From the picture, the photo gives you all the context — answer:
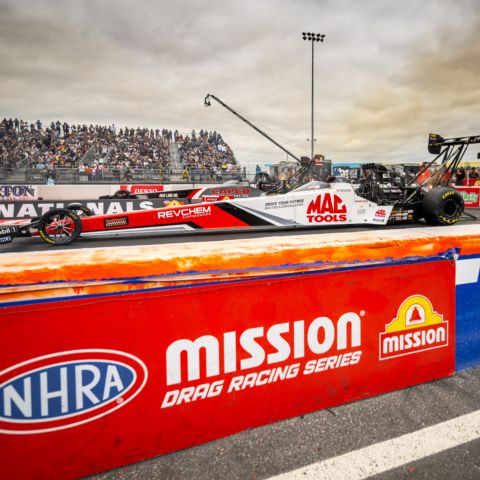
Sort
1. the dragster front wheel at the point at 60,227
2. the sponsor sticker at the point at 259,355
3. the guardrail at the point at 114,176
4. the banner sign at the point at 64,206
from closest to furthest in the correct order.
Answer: the sponsor sticker at the point at 259,355, the dragster front wheel at the point at 60,227, the banner sign at the point at 64,206, the guardrail at the point at 114,176

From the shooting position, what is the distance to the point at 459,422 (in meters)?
1.60

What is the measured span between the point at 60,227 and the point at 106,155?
82.2ft

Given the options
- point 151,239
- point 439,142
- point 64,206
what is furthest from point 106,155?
point 439,142

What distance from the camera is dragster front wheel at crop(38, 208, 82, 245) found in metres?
5.69

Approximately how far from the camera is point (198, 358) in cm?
149

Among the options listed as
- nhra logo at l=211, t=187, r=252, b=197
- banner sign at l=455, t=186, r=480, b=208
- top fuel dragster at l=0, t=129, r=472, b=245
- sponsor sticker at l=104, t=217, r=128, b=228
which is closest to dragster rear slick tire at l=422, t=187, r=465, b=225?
top fuel dragster at l=0, t=129, r=472, b=245

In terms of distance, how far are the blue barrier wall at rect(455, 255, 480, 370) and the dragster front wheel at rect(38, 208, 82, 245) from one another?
5.46 meters

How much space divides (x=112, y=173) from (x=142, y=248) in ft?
67.8

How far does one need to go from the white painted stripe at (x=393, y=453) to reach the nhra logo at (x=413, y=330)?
0.39 metres

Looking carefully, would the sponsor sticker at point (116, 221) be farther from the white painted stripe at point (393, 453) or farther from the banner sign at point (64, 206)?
the white painted stripe at point (393, 453)

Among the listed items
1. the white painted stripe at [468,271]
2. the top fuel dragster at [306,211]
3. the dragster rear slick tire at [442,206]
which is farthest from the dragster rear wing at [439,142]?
the white painted stripe at [468,271]

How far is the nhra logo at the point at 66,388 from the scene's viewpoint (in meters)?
1.24

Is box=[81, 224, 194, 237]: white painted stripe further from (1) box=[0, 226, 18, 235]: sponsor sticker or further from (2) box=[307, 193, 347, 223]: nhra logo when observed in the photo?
(2) box=[307, 193, 347, 223]: nhra logo

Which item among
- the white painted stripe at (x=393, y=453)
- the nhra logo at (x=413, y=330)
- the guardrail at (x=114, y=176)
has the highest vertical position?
the guardrail at (x=114, y=176)
